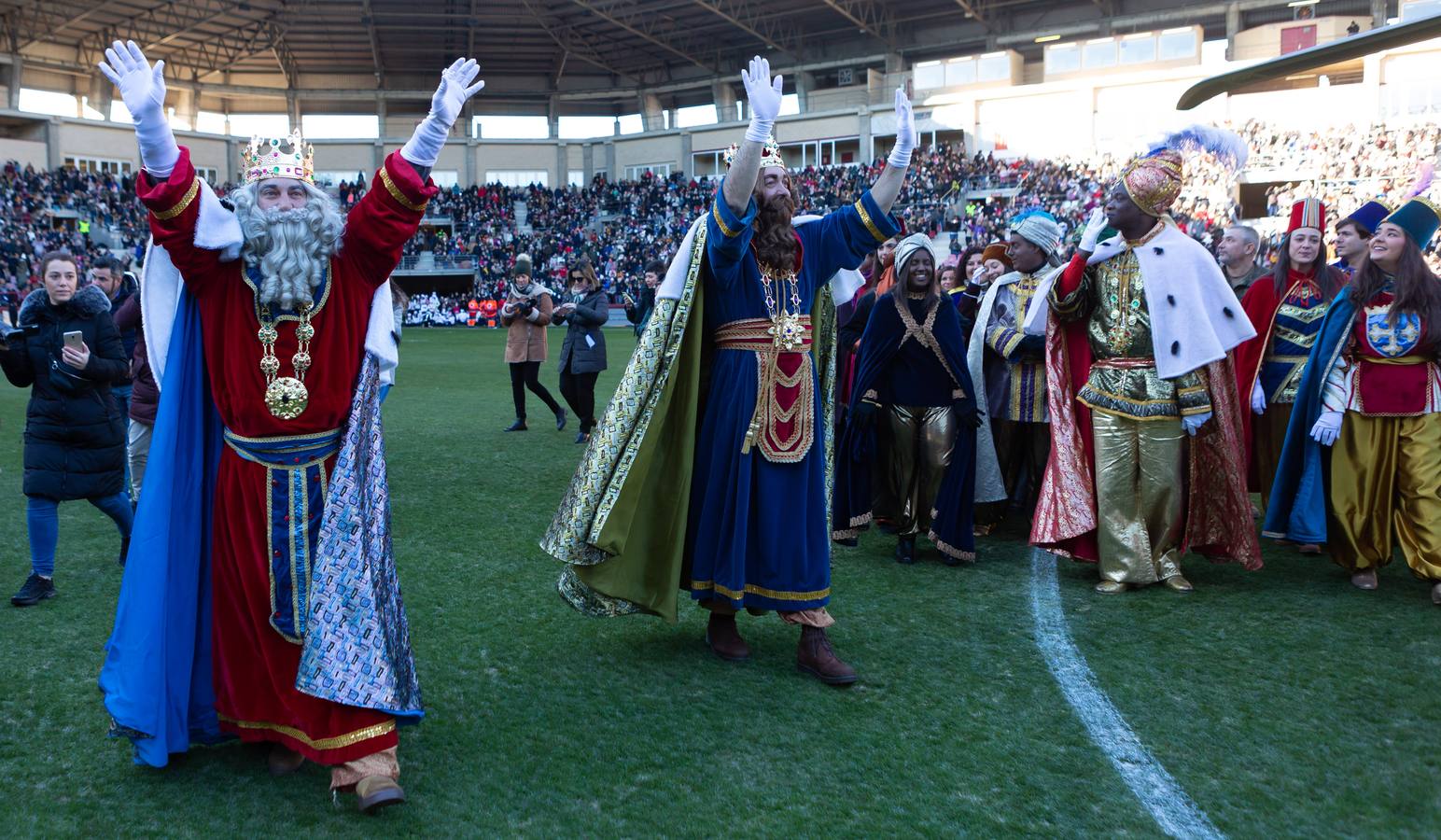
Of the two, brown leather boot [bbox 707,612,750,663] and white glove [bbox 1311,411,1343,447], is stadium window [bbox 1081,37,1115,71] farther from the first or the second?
brown leather boot [bbox 707,612,750,663]

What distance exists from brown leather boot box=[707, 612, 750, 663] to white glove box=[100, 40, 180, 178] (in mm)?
2742

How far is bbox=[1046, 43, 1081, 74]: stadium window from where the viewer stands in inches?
1658

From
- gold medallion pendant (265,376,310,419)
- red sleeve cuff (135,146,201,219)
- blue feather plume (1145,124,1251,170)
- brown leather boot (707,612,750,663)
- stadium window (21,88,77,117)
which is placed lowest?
brown leather boot (707,612,750,663)

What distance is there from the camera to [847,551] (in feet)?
22.6

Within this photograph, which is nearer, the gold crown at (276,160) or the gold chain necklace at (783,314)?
the gold crown at (276,160)

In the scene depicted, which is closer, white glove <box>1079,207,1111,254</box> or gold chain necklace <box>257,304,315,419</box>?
gold chain necklace <box>257,304,315,419</box>

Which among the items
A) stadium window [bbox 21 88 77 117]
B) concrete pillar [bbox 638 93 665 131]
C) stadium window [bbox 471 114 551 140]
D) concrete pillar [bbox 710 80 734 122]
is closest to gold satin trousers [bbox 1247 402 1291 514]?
concrete pillar [bbox 710 80 734 122]

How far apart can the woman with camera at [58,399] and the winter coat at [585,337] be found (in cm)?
572

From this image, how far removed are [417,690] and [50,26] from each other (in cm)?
4961

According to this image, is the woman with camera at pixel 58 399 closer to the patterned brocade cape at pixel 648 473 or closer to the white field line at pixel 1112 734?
the patterned brocade cape at pixel 648 473

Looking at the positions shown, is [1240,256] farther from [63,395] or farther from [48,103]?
[48,103]

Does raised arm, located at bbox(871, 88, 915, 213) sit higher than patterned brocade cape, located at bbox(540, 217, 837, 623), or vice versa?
raised arm, located at bbox(871, 88, 915, 213)

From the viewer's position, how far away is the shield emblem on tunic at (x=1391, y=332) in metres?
5.84

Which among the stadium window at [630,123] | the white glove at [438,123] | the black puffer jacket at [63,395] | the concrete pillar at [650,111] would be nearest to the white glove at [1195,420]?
the white glove at [438,123]
